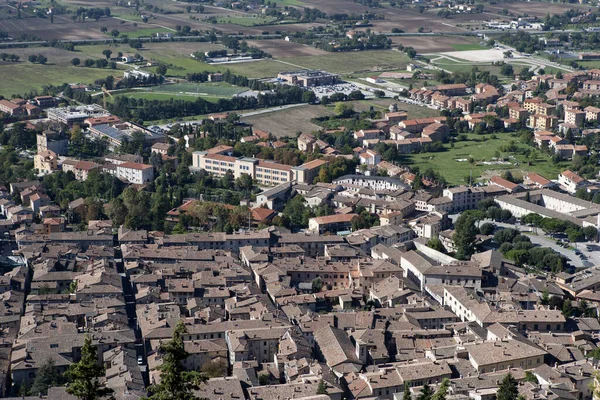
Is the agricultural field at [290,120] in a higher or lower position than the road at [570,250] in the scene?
lower

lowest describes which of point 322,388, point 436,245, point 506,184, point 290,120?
point 290,120

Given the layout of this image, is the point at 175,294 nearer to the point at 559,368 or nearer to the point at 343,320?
the point at 343,320

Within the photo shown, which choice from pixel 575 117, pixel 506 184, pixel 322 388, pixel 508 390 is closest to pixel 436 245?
pixel 506 184

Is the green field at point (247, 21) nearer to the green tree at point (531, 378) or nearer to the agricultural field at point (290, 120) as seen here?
the agricultural field at point (290, 120)

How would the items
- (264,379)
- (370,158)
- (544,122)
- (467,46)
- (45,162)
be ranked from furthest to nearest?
(467,46)
(544,122)
(370,158)
(45,162)
(264,379)

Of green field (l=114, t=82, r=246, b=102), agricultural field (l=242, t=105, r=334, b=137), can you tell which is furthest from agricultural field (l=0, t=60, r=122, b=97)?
agricultural field (l=242, t=105, r=334, b=137)

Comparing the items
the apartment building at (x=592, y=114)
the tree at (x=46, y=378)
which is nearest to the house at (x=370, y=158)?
the apartment building at (x=592, y=114)

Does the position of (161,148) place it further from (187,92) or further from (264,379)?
(264,379)
